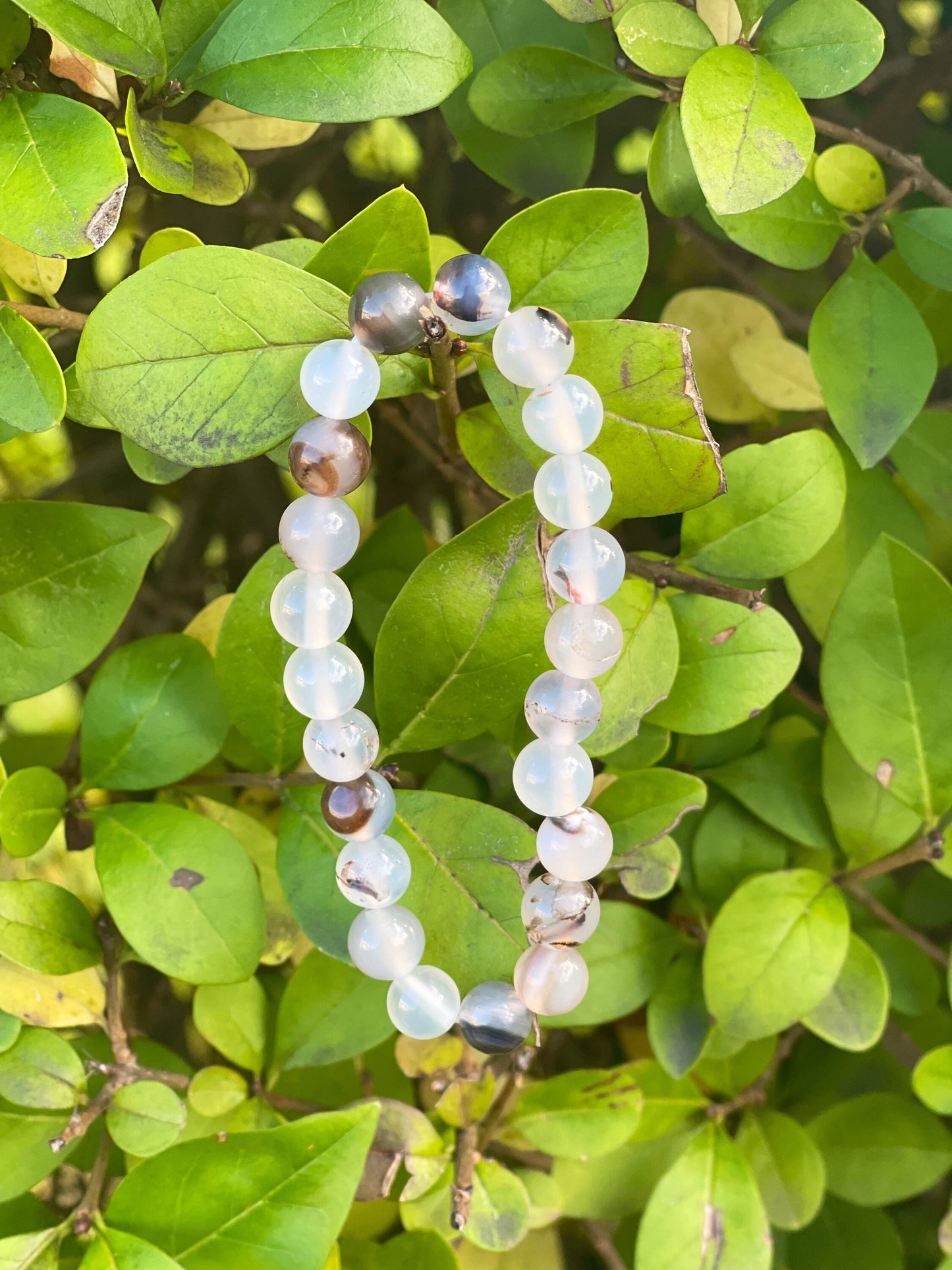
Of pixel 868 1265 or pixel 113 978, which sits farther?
pixel 868 1265

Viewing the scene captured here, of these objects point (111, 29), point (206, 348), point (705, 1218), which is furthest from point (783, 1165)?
point (111, 29)

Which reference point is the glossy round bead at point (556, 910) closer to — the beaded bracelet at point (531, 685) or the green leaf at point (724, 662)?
the beaded bracelet at point (531, 685)

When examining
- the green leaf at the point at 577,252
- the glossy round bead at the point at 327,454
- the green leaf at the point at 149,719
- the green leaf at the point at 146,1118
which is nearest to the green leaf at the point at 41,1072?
the green leaf at the point at 146,1118

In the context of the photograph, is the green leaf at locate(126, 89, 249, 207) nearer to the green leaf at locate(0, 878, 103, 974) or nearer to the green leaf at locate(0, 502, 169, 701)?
the green leaf at locate(0, 502, 169, 701)

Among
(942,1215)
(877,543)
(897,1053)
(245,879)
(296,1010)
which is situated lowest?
(942,1215)

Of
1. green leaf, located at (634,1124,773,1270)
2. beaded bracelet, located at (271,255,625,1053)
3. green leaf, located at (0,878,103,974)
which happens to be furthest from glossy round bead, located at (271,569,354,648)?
green leaf, located at (634,1124,773,1270)

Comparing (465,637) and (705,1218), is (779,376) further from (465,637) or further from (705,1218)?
(705,1218)

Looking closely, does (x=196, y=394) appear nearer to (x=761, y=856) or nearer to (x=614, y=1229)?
(x=761, y=856)

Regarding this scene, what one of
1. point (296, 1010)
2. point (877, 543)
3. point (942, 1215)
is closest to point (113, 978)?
point (296, 1010)
